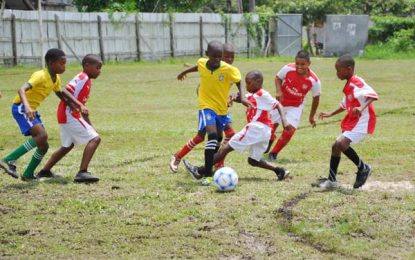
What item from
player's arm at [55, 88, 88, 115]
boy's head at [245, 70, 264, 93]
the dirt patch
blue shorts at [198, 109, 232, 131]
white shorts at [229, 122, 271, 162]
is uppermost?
boy's head at [245, 70, 264, 93]

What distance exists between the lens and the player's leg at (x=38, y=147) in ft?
26.0

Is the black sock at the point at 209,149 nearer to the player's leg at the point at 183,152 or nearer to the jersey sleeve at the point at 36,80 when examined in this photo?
the player's leg at the point at 183,152

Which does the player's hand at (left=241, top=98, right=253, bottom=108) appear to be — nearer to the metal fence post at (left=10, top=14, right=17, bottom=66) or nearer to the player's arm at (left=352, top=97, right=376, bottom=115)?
the player's arm at (left=352, top=97, right=376, bottom=115)

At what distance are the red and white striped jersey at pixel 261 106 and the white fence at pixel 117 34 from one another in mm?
19652

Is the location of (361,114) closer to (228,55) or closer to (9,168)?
(228,55)

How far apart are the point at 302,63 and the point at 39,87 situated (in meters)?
3.66

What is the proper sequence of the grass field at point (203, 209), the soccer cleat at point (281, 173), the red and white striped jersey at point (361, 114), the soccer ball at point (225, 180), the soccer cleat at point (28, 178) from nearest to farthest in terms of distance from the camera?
the grass field at point (203, 209), the soccer ball at point (225, 180), the red and white striped jersey at point (361, 114), the soccer cleat at point (28, 178), the soccer cleat at point (281, 173)

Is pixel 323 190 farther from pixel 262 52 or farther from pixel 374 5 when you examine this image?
pixel 374 5

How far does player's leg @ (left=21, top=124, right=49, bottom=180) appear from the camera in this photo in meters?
7.92

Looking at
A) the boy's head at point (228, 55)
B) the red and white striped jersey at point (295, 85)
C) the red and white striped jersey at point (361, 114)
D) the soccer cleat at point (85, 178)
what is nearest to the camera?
the red and white striped jersey at point (361, 114)

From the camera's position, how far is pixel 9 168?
8.12 m

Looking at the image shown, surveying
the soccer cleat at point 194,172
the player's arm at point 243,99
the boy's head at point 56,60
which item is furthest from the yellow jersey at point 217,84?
the boy's head at point 56,60

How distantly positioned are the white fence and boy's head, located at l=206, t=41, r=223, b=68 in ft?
63.5

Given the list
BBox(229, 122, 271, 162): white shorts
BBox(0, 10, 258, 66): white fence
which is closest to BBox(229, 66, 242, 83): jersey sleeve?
BBox(229, 122, 271, 162): white shorts
